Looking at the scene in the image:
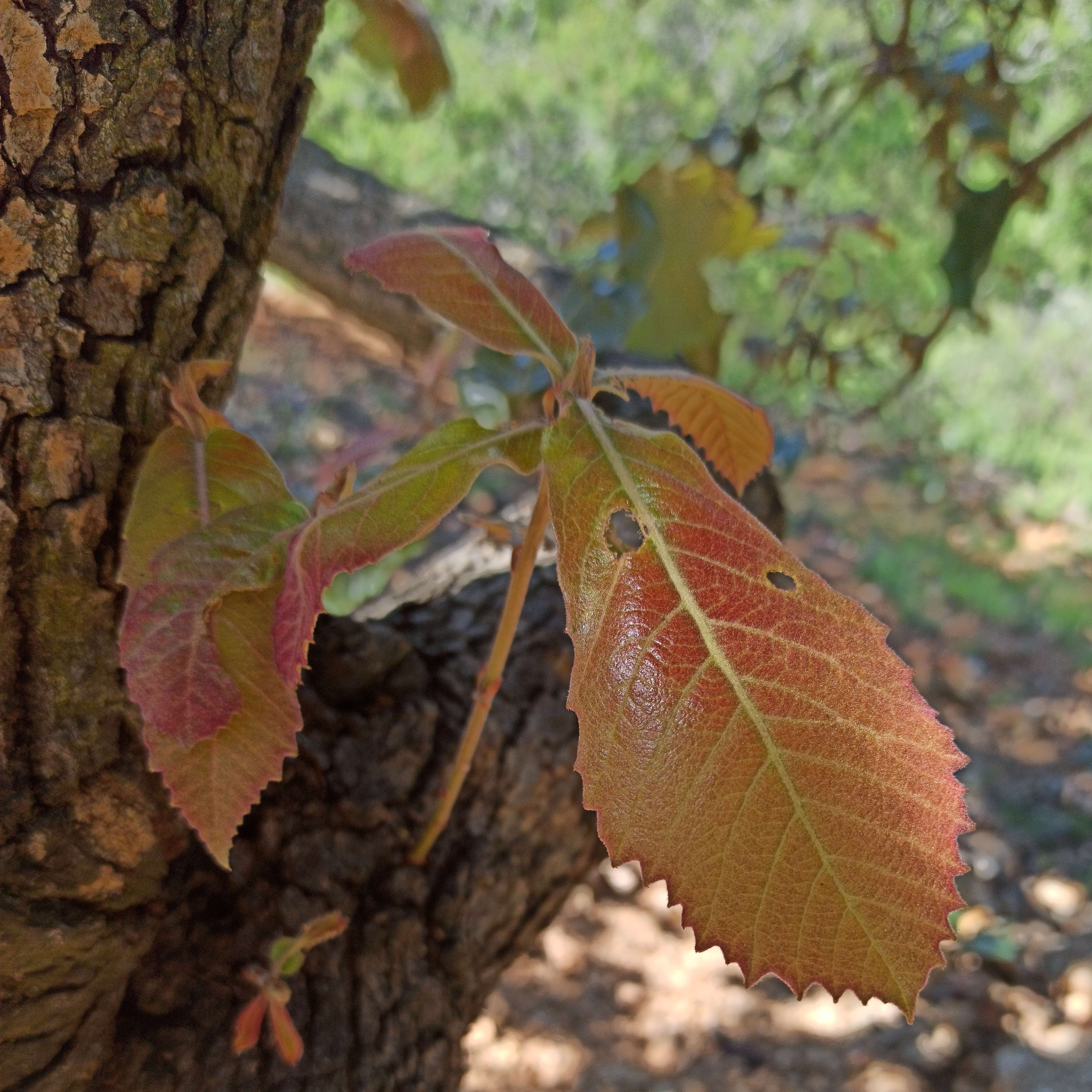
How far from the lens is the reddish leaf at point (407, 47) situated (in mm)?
1156

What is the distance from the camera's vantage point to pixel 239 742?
2.03 ft

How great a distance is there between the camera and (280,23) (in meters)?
0.67

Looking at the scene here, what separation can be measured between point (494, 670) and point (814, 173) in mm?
2633

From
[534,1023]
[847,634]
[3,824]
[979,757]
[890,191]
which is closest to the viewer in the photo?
[847,634]

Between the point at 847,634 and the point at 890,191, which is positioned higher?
the point at 890,191

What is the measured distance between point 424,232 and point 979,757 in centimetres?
224

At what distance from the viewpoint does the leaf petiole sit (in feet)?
2.18

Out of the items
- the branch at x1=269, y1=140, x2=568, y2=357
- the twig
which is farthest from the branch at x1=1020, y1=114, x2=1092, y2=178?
the branch at x1=269, y1=140, x2=568, y2=357

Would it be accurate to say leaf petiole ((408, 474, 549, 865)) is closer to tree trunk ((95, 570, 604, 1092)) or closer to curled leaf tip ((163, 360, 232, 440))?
tree trunk ((95, 570, 604, 1092))

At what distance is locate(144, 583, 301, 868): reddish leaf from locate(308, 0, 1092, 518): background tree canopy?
1.00m

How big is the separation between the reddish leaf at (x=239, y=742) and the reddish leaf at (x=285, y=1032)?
7.3 inches

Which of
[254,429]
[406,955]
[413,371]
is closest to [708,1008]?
[406,955]

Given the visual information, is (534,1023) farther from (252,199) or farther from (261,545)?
(252,199)

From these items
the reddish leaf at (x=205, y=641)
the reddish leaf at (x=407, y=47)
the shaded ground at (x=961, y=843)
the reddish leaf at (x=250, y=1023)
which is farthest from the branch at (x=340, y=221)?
the reddish leaf at (x=250, y=1023)
